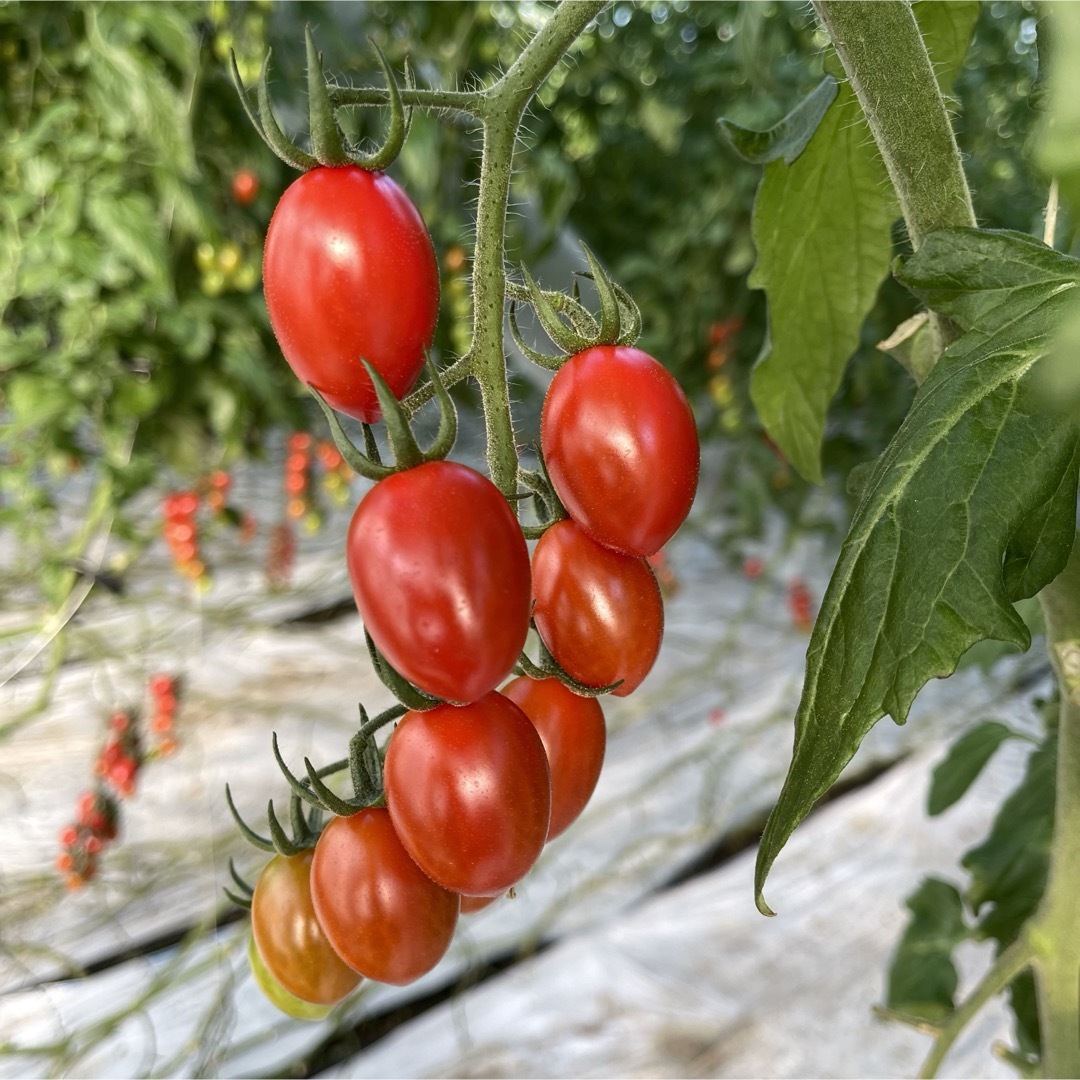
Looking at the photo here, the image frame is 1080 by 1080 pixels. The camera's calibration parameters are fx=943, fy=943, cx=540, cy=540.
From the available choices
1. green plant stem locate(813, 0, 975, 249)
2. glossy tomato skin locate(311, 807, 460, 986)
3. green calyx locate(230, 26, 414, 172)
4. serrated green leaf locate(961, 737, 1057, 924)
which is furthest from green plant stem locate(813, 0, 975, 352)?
serrated green leaf locate(961, 737, 1057, 924)

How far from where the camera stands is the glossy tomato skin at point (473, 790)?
20cm

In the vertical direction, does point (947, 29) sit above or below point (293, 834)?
above

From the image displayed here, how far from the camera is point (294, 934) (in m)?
0.25

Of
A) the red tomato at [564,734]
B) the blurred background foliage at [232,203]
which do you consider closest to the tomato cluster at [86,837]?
the blurred background foliage at [232,203]

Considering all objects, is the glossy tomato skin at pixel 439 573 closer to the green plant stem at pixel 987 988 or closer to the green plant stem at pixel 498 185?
the green plant stem at pixel 498 185

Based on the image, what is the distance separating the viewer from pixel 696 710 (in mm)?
1169

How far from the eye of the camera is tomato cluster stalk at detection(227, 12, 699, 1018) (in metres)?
0.18

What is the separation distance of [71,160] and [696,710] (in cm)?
92

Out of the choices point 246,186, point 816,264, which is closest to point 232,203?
point 246,186

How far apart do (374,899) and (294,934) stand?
0.04 m

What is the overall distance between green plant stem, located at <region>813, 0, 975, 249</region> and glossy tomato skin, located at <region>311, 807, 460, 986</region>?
0.21 meters

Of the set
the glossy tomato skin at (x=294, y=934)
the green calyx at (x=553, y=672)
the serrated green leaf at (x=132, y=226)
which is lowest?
the glossy tomato skin at (x=294, y=934)

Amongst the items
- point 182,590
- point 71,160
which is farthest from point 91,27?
point 182,590

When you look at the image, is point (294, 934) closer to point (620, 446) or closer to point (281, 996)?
point (281, 996)
